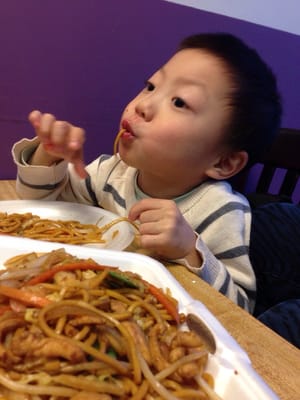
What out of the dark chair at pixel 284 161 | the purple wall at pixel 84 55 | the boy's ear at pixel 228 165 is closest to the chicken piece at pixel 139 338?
the boy's ear at pixel 228 165

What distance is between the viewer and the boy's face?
88 cm

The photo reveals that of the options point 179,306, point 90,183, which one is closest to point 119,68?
point 90,183

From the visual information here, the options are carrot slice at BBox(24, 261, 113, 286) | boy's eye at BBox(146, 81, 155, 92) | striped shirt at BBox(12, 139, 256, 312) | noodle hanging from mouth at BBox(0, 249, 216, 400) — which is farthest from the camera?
boy's eye at BBox(146, 81, 155, 92)

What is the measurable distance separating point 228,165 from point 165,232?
16.2 inches

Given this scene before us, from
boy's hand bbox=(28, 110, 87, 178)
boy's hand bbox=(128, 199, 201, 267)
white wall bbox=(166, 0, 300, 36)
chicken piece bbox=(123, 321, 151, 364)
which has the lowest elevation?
boy's hand bbox=(128, 199, 201, 267)

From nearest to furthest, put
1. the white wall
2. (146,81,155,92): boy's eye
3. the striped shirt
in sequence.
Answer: the striped shirt, (146,81,155,92): boy's eye, the white wall

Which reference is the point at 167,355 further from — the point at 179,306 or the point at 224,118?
the point at 224,118

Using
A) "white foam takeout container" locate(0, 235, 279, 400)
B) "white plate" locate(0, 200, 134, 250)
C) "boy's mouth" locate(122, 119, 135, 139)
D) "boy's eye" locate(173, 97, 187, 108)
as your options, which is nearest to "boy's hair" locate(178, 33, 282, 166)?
"boy's eye" locate(173, 97, 187, 108)

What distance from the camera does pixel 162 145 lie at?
34.7 inches

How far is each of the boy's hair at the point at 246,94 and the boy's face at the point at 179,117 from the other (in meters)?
0.02

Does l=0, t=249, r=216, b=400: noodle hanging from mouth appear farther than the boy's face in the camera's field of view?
No

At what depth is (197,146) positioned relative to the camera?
3.04ft

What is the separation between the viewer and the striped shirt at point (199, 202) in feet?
2.68

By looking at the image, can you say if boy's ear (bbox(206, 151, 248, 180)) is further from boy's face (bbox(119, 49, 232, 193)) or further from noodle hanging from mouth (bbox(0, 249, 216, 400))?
noodle hanging from mouth (bbox(0, 249, 216, 400))
